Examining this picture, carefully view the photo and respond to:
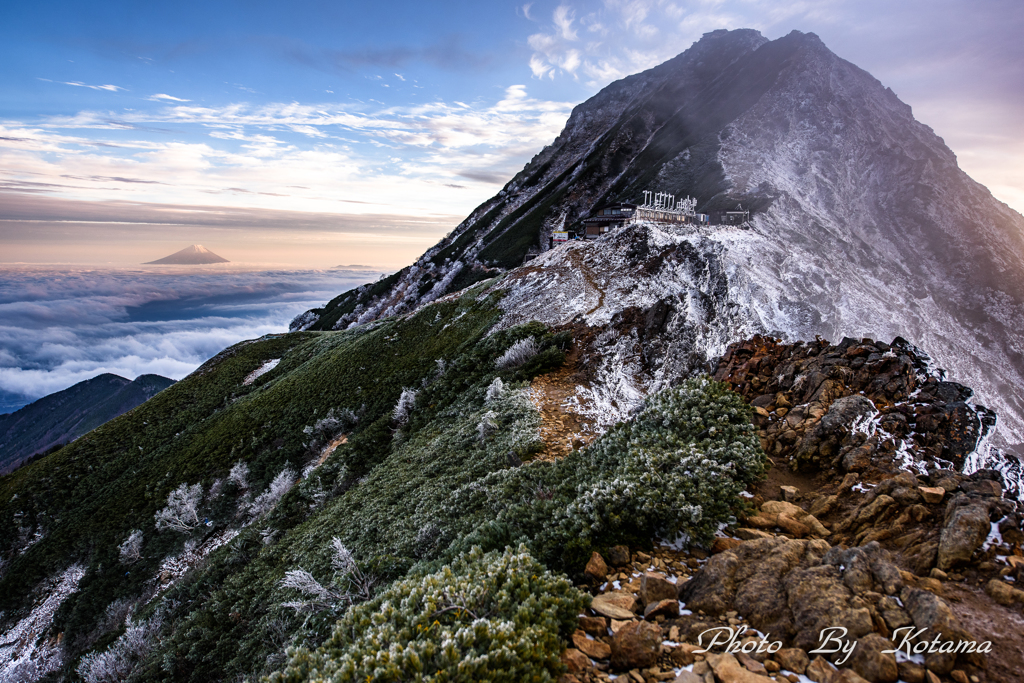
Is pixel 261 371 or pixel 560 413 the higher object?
pixel 560 413

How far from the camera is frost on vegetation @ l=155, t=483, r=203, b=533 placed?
2467cm

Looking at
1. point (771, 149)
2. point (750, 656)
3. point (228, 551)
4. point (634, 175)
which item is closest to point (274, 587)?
point (228, 551)

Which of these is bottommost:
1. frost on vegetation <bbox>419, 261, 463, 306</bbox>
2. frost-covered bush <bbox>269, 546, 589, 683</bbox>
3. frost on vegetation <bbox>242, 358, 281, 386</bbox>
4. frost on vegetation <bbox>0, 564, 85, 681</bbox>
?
frost on vegetation <bbox>0, 564, 85, 681</bbox>

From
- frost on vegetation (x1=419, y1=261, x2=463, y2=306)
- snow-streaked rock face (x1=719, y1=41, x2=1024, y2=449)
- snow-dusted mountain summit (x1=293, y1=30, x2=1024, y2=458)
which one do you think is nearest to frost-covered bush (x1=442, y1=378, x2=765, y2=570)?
snow-dusted mountain summit (x1=293, y1=30, x2=1024, y2=458)

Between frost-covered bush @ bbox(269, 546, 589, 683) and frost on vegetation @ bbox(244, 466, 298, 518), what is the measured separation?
1886 cm

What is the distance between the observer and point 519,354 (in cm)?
2525

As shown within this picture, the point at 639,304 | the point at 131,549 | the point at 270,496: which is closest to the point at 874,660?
the point at 639,304

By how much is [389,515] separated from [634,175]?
4279 inches

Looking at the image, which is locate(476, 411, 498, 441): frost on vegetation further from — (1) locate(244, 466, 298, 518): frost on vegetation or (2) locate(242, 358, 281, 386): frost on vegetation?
(2) locate(242, 358, 281, 386): frost on vegetation

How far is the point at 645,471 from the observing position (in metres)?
10.3

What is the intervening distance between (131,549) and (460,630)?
29.0m

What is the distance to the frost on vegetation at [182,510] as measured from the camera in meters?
24.7

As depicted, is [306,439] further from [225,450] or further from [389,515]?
[389,515]

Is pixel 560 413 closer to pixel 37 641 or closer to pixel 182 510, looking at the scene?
pixel 182 510
